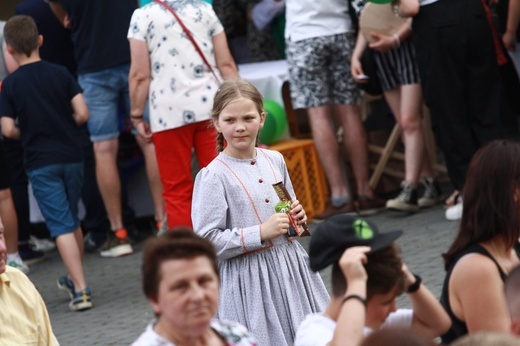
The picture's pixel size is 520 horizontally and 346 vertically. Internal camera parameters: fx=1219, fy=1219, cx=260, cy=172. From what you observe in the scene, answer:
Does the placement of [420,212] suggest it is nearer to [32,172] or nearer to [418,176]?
[418,176]

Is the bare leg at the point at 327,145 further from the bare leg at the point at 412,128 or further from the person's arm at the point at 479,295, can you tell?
the person's arm at the point at 479,295

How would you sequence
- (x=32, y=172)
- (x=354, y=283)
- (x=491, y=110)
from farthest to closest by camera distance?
(x=491, y=110) < (x=32, y=172) < (x=354, y=283)

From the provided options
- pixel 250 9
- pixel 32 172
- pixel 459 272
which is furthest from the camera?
pixel 250 9

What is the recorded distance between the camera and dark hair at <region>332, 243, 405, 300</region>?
345cm

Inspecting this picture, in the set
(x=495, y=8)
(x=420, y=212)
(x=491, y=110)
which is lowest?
(x=420, y=212)

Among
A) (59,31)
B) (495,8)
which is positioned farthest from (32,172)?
(495,8)

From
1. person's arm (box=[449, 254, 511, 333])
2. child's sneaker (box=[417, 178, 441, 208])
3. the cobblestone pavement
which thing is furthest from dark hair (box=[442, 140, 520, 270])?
child's sneaker (box=[417, 178, 441, 208])

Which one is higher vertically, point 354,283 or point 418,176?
point 354,283

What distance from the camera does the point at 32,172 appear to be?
24.6 ft

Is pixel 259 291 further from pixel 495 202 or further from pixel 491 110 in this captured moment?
pixel 491 110

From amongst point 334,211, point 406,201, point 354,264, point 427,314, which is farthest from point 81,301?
point 354,264

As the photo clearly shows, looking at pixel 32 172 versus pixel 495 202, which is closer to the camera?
pixel 495 202

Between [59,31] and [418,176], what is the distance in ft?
9.21

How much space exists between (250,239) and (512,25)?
3.88 metres
